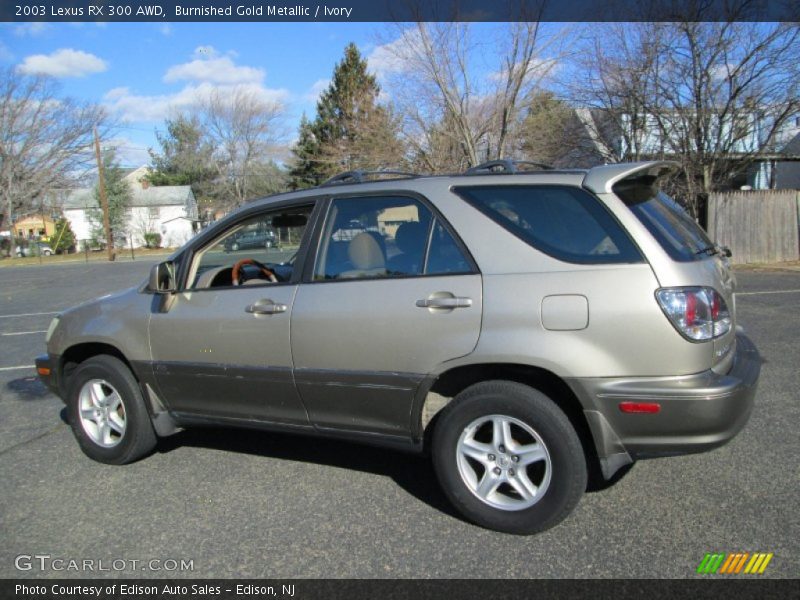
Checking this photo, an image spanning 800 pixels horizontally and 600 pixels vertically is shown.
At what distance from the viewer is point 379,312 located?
129 inches

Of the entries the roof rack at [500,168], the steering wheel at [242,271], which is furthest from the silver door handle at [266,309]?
the roof rack at [500,168]

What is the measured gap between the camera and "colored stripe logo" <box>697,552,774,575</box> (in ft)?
8.89

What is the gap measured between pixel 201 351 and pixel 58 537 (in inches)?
48.6

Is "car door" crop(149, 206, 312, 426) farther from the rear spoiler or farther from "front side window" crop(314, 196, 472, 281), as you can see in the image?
the rear spoiler

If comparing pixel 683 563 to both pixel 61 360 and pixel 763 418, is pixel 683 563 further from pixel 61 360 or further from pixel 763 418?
pixel 61 360

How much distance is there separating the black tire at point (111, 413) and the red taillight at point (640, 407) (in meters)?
3.03

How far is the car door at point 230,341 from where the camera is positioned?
361cm

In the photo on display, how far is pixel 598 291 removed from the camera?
2873 mm

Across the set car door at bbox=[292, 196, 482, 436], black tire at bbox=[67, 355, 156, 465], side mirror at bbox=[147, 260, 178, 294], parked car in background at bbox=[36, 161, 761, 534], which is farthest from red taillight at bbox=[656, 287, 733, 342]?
black tire at bbox=[67, 355, 156, 465]

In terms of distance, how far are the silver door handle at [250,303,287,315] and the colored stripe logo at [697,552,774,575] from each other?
2456mm

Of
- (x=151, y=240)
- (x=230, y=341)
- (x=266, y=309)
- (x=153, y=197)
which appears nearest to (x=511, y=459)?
(x=266, y=309)

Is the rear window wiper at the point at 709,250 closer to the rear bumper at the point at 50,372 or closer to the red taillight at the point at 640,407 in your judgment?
the red taillight at the point at 640,407

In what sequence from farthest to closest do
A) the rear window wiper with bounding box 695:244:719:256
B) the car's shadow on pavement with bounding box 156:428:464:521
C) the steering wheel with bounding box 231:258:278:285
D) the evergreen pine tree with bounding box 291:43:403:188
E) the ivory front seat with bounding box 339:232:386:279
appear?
the evergreen pine tree with bounding box 291:43:403:188, the steering wheel with bounding box 231:258:278:285, the car's shadow on pavement with bounding box 156:428:464:521, the ivory front seat with bounding box 339:232:386:279, the rear window wiper with bounding box 695:244:719:256

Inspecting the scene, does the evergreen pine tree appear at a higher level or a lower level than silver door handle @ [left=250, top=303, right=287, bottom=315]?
higher
